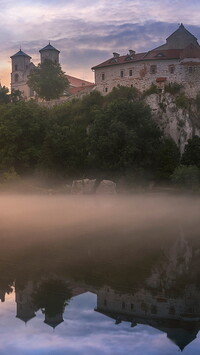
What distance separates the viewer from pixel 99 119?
170ft

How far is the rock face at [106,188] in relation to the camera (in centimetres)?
4912

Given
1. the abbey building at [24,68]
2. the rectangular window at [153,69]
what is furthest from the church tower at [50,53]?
the rectangular window at [153,69]

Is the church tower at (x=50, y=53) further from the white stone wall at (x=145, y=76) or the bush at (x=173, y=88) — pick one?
the bush at (x=173, y=88)

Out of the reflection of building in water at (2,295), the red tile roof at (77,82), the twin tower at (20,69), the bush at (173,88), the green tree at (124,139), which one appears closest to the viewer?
the reflection of building in water at (2,295)

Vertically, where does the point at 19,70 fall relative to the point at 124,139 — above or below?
above

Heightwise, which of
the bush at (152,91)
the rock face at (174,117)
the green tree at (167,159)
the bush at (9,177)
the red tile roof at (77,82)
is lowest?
the bush at (9,177)

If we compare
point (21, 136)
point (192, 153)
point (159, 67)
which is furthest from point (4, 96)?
point (192, 153)

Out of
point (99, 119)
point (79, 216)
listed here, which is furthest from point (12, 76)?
point (79, 216)

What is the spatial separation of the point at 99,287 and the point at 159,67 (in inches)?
1815

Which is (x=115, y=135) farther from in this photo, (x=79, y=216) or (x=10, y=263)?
(x=10, y=263)

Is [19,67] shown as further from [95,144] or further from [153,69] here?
[95,144]

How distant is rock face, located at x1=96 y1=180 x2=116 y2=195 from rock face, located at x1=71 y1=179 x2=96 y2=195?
29.3 inches

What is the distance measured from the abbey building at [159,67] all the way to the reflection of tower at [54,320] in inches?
1856

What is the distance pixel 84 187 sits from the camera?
4984 centimetres
